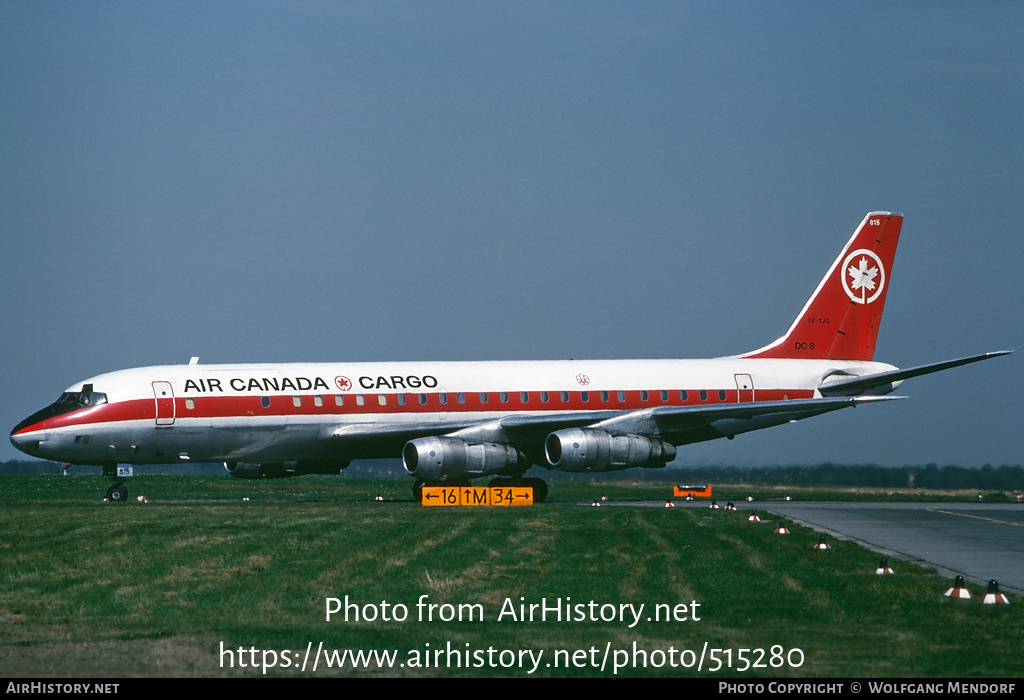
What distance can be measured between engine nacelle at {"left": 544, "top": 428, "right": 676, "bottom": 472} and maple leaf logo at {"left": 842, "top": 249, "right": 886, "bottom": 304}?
1310 centimetres

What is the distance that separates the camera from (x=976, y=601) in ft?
58.2

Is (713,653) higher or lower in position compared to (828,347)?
lower

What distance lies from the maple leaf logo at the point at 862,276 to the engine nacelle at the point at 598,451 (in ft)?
43.0

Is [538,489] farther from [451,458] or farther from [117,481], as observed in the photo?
[117,481]

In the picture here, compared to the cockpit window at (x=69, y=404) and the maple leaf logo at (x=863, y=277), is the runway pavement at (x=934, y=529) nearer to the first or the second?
the maple leaf logo at (x=863, y=277)

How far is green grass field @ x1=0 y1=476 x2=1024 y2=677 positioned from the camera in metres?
13.6

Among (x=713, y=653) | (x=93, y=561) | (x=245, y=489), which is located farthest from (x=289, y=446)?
(x=713, y=653)

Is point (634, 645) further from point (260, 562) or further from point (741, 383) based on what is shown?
point (741, 383)

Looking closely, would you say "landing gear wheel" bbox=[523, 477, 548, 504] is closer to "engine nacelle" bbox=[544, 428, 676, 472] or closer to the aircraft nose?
"engine nacelle" bbox=[544, 428, 676, 472]

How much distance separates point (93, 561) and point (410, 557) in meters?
5.25

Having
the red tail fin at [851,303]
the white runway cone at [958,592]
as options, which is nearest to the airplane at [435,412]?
the red tail fin at [851,303]

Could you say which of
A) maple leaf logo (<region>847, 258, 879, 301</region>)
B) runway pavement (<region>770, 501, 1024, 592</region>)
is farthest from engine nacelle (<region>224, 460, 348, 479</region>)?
maple leaf logo (<region>847, 258, 879, 301</region>)

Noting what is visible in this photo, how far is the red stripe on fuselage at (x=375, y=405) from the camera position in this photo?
38.9 metres

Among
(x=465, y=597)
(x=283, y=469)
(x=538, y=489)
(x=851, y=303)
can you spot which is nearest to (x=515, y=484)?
(x=538, y=489)
